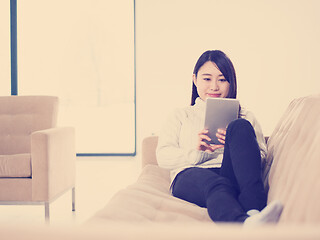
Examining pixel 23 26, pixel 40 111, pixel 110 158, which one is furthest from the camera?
pixel 23 26

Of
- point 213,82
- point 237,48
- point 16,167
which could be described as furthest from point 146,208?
point 237,48

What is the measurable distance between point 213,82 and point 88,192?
6.05 feet

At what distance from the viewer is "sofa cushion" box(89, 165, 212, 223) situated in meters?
1.16

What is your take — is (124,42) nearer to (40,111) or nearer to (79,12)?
(79,12)

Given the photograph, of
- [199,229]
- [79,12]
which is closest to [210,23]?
[79,12]

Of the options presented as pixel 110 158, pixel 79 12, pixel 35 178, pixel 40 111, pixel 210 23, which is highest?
pixel 79 12

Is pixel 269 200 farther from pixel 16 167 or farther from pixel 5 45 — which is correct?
pixel 5 45

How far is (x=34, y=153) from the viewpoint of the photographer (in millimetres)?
2299

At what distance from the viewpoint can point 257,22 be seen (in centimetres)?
423

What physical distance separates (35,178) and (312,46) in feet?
11.5

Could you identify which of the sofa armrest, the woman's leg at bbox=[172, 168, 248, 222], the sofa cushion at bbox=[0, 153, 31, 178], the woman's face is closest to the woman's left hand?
the woman's leg at bbox=[172, 168, 248, 222]

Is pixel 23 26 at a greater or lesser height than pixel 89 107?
greater

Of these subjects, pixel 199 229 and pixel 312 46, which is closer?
pixel 199 229

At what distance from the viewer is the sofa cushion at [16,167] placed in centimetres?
234
